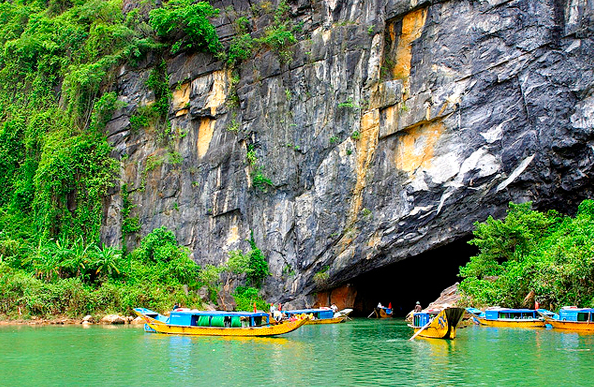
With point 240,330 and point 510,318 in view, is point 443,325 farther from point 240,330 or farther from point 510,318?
point 240,330

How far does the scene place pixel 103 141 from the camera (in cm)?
3434

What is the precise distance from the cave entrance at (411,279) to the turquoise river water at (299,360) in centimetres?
1055

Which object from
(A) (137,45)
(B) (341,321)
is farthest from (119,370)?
(A) (137,45)

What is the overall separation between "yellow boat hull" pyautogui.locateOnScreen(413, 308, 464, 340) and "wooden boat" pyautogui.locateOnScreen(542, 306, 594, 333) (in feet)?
15.3

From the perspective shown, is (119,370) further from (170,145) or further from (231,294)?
(170,145)

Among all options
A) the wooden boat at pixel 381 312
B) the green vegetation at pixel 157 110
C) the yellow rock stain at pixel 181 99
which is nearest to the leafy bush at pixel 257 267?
the wooden boat at pixel 381 312

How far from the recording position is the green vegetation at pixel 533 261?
2241cm

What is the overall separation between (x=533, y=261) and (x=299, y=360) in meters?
13.3

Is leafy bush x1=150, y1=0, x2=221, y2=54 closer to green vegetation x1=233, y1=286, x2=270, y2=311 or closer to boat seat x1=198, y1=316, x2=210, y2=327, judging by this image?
green vegetation x1=233, y1=286, x2=270, y2=311

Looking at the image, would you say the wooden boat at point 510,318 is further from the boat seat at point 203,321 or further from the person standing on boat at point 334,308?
the boat seat at point 203,321

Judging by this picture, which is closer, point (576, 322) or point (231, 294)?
point (576, 322)

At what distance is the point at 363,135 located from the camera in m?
30.0

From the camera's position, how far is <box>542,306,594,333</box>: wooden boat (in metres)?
20.6

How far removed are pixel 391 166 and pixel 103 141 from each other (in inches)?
648
